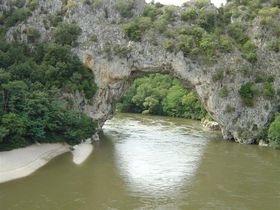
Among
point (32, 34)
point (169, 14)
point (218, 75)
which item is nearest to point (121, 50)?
point (169, 14)

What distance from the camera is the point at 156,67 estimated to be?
49688 mm

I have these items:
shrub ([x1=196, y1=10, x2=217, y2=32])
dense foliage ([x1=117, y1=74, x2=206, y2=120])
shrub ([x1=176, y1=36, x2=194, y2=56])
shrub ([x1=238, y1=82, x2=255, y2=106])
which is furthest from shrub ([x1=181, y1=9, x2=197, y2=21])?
dense foliage ([x1=117, y1=74, x2=206, y2=120])

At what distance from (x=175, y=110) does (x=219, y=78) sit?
35.1 metres

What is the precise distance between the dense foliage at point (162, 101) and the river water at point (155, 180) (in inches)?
1334

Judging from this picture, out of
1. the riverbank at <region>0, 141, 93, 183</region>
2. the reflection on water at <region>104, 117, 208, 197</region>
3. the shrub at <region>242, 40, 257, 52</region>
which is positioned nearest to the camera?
the reflection on water at <region>104, 117, 208, 197</region>

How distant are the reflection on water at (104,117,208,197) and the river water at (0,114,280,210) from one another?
8 centimetres

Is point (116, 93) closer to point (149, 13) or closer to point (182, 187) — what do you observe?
point (149, 13)

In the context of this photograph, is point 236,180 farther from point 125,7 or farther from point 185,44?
point 125,7

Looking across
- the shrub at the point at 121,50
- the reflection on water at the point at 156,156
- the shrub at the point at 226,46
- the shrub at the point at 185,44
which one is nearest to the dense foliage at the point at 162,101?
the reflection on water at the point at 156,156

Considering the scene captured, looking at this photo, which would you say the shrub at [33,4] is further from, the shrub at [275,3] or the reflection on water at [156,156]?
the shrub at [275,3]

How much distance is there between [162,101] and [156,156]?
163 feet

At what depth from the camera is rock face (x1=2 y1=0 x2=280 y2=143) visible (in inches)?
1882

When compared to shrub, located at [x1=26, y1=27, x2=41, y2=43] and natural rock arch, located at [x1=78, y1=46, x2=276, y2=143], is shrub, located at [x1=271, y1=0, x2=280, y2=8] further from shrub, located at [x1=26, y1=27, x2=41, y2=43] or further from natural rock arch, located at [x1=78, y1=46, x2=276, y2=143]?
shrub, located at [x1=26, y1=27, x2=41, y2=43]

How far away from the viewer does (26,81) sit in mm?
40125
